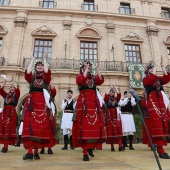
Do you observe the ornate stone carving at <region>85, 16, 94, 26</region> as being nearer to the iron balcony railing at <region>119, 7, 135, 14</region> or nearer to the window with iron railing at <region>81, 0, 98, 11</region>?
the window with iron railing at <region>81, 0, 98, 11</region>

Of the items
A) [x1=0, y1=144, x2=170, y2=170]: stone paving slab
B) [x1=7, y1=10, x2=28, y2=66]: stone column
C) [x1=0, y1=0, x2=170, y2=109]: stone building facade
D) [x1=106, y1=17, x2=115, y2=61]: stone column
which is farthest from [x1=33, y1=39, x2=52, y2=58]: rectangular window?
[x1=0, y1=144, x2=170, y2=170]: stone paving slab

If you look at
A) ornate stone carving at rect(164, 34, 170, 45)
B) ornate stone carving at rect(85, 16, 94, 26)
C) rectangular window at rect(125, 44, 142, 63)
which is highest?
ornate stone carving at rect(85, 16, 94, 26)

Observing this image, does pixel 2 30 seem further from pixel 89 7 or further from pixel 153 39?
pixel 153 39

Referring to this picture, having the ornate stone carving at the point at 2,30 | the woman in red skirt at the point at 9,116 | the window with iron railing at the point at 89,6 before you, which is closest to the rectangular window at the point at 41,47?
the ornate stone carving at the point at 2,30

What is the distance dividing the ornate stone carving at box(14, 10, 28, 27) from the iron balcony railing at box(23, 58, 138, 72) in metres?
2.70

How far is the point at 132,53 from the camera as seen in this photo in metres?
13.2

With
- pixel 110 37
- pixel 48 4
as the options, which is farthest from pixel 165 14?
pixel 48 4

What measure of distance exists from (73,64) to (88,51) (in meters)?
1.75

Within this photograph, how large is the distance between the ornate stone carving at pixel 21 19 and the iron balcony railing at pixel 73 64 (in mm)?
2696

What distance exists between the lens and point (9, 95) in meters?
4.89

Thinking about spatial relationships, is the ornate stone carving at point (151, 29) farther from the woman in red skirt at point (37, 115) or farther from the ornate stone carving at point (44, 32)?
the woman in red skirt at point (37, 115)

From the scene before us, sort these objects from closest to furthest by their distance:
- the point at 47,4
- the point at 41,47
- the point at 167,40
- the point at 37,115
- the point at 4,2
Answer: the point at 37,115 < the point at 41,47 < the point at 4,2 < the point at 167,40 < the point at 47,4

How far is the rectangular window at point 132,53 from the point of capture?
13066mm

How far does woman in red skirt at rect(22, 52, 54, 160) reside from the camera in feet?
10.4
